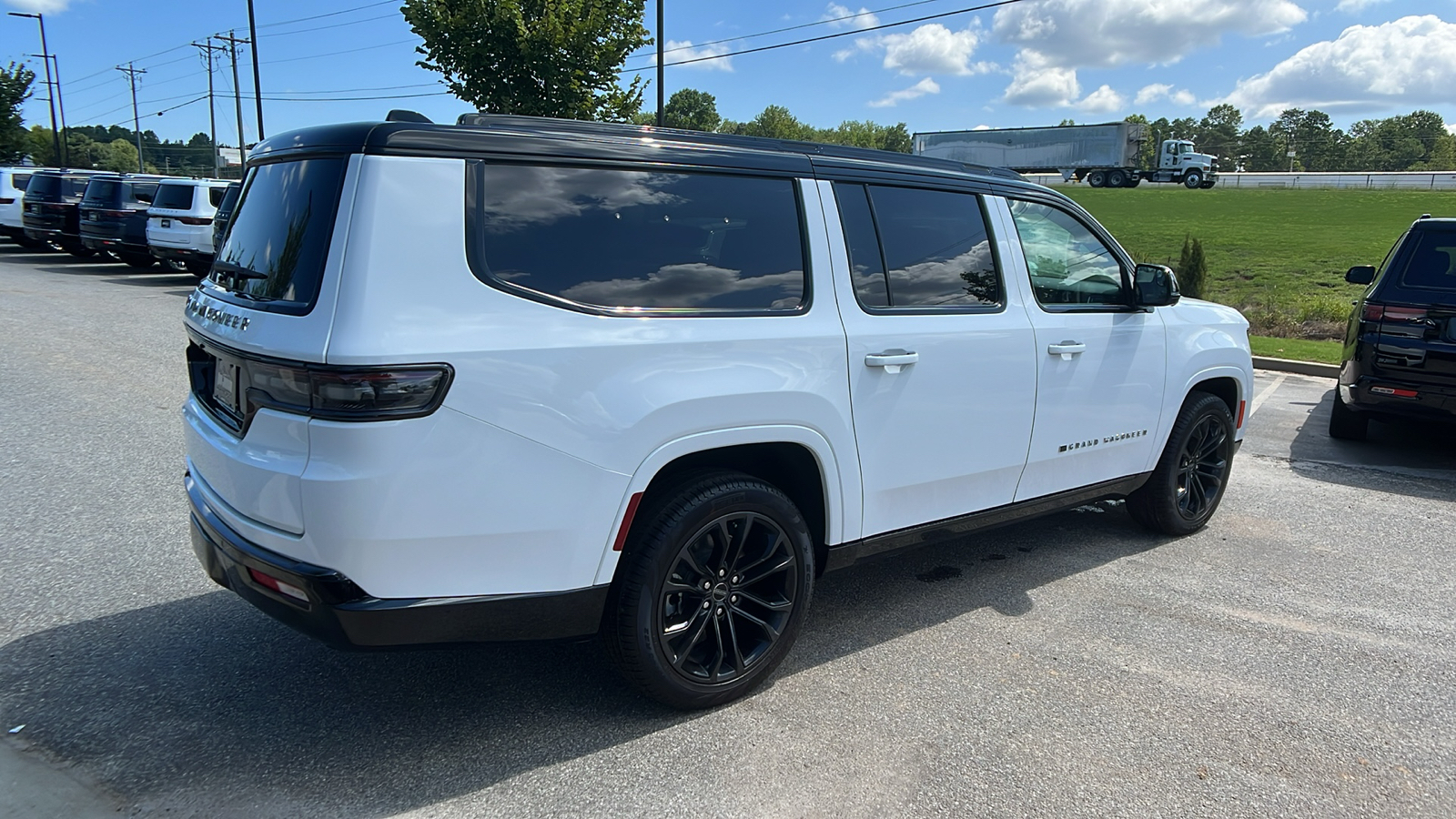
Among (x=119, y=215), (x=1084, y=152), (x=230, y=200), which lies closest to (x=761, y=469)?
(x=230, y=200)

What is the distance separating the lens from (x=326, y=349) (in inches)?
94.3

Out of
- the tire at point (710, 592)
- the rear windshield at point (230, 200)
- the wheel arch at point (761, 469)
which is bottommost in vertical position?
the tire at point (710, 592)

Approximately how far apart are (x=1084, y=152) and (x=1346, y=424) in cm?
5187

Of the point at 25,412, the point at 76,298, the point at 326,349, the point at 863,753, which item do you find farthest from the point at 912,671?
the point at 76,298

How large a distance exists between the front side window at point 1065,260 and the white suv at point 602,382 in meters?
0.11

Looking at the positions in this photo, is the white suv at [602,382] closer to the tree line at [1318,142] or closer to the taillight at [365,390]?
the taillight at [365,390]

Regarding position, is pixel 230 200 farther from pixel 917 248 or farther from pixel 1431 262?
pixel 1431 262

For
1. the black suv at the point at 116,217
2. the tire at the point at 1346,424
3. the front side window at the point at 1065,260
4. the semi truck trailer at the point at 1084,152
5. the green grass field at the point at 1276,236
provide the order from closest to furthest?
the front side window at the point at 1065,260 → the tire at the point at 1346,424 → the green grass field at the point at 1276,236 → the black suv at the point at 116,217 → the semi truck trailer at the point at 1084,152

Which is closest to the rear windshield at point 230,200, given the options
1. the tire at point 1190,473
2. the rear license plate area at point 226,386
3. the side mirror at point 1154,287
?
the rear license plate area at point 226,386

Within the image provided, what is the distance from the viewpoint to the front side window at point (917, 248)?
11.6 feet

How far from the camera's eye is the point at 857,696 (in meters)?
3.36

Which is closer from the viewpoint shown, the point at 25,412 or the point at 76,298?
the point at 25,412

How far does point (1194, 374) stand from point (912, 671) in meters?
2.51

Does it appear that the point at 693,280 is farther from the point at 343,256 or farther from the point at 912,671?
the point at 912,671
